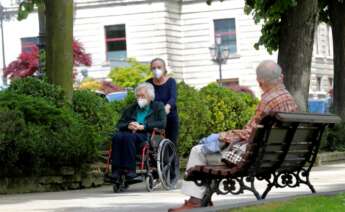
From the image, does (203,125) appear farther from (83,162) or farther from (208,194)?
(208,194)

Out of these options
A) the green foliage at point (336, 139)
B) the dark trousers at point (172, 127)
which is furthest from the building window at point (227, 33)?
the dark trousers at point (172, 127)

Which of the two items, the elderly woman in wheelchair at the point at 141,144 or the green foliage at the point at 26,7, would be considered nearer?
the elderly woman in wheelchair at the point at 141,144

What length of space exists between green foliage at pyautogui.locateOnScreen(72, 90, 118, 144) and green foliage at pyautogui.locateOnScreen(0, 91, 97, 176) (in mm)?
717

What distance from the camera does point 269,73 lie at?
1186cm

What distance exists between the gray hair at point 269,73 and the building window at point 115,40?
213ft

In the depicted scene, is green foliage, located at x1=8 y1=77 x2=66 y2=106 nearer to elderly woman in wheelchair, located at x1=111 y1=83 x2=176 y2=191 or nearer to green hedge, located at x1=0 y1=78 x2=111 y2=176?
green hedge, located at x1=0 y1=78 x2=111 y2=176

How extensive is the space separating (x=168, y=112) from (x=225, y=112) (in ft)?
23.9

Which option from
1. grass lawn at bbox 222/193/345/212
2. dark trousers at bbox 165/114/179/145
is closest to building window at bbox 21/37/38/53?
dark trousers at bbox 165/114/179/145

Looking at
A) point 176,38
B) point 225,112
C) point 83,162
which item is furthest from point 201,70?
point 83,162

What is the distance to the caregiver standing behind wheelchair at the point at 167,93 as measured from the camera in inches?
687

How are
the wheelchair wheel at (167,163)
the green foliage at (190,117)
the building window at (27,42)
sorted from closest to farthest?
the wheelchair wheel at (167,163) → the green foliage at (190,117) → the building window at (27,42)

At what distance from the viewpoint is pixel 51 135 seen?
59.1 ft

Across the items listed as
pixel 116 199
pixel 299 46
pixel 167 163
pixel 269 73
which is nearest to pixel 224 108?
pixel 299 46

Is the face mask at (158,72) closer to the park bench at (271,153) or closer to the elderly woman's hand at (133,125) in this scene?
the elderly woman's hand at (133,125)
